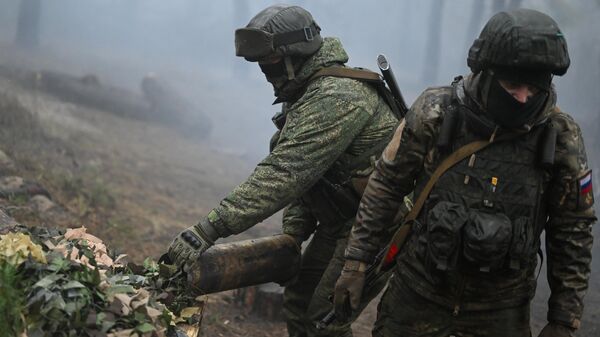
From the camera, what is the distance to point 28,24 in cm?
2380

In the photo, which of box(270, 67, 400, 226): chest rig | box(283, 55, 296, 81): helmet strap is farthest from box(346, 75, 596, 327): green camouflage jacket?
box(283, 55, 296, 81): helmet strap

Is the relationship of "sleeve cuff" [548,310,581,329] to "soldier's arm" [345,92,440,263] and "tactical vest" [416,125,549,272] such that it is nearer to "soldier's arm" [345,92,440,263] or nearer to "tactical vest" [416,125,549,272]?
"tactical vest" [416,125,549,272]

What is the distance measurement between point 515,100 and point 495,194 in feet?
1.43

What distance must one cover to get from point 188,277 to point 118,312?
2.72ft

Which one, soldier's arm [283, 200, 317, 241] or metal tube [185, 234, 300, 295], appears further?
soldier's arm [283, 200, 317, 241]

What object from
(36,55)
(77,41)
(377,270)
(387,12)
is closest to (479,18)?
(36,55)

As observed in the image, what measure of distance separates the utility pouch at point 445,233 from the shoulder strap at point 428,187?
15 centimetres

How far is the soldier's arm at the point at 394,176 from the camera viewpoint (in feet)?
10.0

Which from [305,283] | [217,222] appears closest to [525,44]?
[217,222]

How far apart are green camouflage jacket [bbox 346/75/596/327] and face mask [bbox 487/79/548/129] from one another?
0.07 metres

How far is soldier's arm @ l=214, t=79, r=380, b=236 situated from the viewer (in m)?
3.65

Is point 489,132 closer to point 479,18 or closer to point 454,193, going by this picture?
point 454,193

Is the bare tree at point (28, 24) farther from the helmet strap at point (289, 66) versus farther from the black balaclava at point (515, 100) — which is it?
the black balaclava at point (515, 100)

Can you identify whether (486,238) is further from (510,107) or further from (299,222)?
(299,222)
